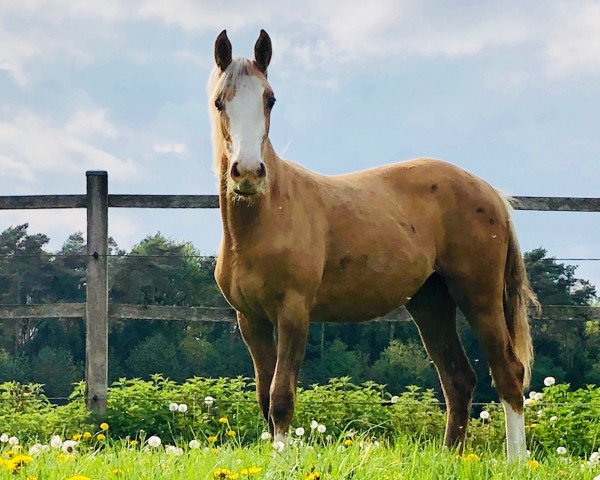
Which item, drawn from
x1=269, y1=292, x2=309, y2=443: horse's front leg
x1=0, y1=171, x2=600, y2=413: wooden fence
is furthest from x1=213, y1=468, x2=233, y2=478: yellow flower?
x1=0, y1=171, x2=600, y2=413: wooden fence

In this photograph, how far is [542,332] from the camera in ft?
38.5

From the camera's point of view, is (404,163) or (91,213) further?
(91,213)

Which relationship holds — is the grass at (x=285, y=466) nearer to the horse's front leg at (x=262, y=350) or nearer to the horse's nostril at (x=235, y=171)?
the horse's front leg at (x=262, y=350)

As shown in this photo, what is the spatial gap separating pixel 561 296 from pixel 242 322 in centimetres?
719

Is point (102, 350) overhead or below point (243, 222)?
below

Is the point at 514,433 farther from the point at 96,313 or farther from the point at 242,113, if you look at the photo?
the point at 96,313

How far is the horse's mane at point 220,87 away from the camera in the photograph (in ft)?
11.4

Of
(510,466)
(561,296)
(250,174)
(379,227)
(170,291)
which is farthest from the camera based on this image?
(170,291)

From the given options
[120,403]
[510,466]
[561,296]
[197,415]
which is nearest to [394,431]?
[197,415]

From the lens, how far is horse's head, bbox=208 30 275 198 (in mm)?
3266

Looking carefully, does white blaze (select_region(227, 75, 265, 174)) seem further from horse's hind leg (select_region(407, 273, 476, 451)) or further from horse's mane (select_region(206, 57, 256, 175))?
horse's hind leg (select_region(407, 273, 476, 451))

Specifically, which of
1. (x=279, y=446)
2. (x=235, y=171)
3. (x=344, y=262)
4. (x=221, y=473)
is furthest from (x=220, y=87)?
(x=221, y=473)

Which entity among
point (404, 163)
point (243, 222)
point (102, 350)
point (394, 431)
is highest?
point (404, 163)

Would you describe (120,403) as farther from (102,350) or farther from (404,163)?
(404,163)
